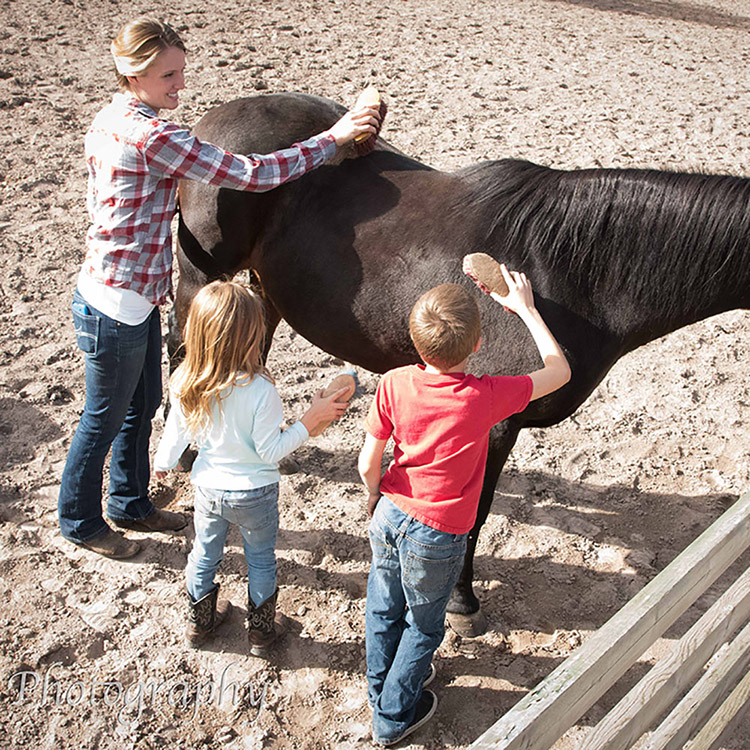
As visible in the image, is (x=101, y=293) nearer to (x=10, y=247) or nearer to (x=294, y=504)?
(x=294, y=504)

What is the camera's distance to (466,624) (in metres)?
2.70

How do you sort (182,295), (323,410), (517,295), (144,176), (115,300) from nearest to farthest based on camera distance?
(323,410) < (517,295) < (144,176) < (115,300) < (182,295)

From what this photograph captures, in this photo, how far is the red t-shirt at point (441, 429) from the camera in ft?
6.23

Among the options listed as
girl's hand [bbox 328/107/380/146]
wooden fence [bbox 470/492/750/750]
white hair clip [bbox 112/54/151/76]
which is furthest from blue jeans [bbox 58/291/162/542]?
wooden fence [bbox 470/492/750/750]

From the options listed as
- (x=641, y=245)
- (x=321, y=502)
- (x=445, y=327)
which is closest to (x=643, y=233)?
(x=641, y=245)

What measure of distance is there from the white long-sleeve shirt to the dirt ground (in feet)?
2.49

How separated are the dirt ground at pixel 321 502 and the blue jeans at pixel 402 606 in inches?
7.8

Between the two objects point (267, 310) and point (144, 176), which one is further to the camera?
point (267, 310)

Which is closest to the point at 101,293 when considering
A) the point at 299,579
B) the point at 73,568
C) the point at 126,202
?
the point at 126,202

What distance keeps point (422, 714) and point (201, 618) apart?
81 cm

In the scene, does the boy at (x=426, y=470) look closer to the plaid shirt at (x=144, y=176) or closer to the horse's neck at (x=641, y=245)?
the horse's neck at (x=641, y=245)

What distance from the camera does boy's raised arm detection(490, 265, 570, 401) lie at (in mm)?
2021

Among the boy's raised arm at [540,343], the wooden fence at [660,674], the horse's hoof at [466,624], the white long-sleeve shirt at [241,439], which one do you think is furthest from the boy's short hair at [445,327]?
the horse's hoof at [466,624]

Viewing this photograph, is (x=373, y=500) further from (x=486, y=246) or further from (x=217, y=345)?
(x=486, y=246)
